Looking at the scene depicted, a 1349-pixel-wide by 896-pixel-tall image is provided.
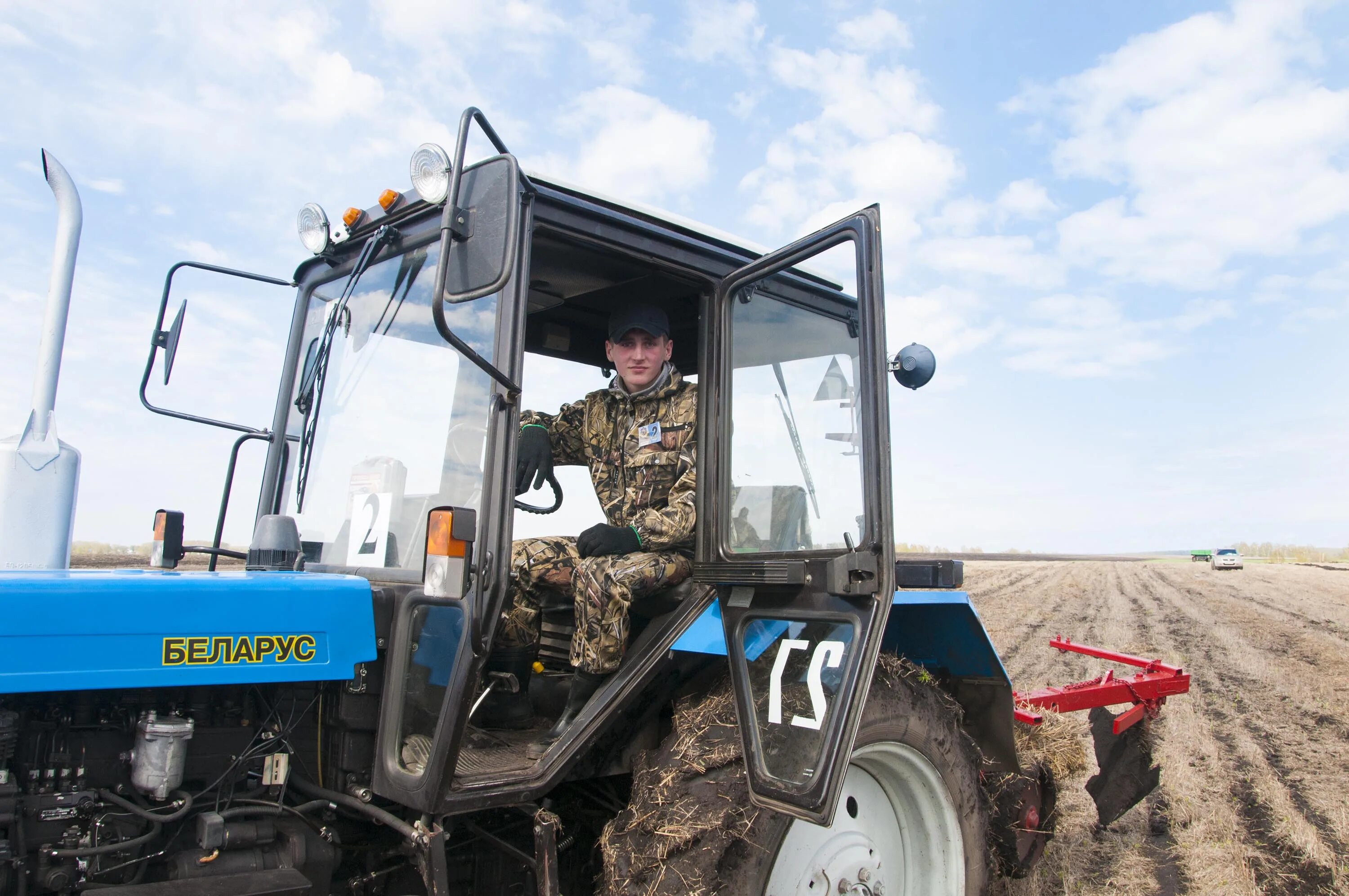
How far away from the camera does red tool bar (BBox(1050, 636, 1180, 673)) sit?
188 inches

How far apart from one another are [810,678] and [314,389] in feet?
5.81

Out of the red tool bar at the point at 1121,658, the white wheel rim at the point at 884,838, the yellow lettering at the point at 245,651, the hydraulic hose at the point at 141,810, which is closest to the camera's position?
the hydraulic hose at the point at 141,810

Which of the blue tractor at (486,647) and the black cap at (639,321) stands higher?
the black cap at (639,321)

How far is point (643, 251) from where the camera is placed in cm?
276

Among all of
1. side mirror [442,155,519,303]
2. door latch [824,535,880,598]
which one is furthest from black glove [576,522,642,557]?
side mirror [442,155,519,303]

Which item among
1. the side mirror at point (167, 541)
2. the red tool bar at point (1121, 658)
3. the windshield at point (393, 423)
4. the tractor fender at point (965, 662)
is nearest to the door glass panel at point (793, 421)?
the tractor fender at point (965, 662)

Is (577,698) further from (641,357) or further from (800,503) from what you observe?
(641,357)

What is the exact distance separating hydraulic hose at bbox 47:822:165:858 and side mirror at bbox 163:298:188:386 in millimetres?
1493

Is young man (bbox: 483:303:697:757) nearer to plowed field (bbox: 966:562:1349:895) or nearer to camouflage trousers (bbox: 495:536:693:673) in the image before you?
camouflage trousers (bbox: 495:536:693:673)

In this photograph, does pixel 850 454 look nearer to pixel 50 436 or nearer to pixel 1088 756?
pixel 50 436

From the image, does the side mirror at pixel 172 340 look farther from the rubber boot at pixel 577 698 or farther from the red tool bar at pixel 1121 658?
the red tool bar at pixel 1121 658

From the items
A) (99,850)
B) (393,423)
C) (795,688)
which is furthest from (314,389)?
(795,688)

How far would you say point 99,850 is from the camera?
197cm

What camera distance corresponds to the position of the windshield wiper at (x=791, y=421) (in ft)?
9.93
